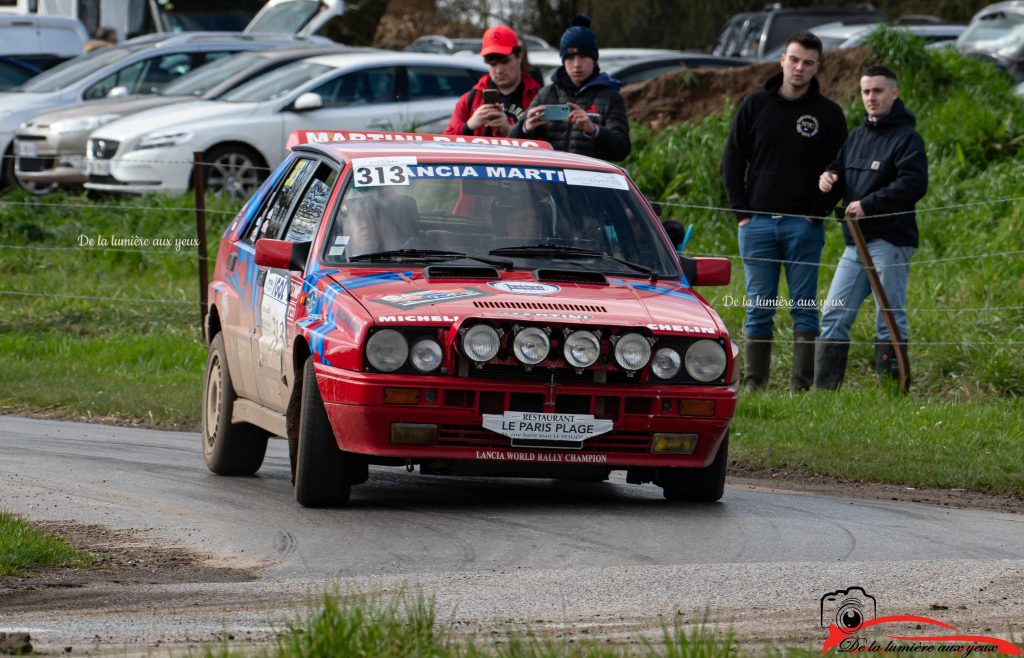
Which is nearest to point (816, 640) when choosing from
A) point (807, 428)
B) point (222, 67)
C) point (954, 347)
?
point (807, 428)

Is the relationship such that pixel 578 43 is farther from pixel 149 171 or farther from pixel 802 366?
pixel 149 171

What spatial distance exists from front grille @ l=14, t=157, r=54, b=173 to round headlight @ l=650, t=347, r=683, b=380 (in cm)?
1423

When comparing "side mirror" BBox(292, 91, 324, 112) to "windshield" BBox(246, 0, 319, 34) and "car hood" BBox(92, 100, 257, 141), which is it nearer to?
"car hood" BBox(92, 100, 257, 141)

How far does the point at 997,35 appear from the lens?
86.9ft

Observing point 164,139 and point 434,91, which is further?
point 434,91

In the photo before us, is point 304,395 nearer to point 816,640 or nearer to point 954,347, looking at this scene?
point 816,640

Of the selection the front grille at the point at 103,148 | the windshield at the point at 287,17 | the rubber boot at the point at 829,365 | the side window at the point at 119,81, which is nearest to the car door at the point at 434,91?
the front grille at the point at 103,148

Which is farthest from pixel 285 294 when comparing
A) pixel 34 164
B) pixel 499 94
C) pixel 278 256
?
pixel 34 164

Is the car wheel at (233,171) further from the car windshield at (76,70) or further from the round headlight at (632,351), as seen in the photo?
the round headlight at (632,351)

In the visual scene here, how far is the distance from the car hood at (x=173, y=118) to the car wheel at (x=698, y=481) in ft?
39.4

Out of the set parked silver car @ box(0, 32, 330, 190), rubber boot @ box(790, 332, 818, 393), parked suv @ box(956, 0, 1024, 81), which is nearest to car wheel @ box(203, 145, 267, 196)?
parked silver car @ box(0, 32, 330, 190)

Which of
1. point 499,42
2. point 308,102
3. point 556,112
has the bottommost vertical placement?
point 308,102

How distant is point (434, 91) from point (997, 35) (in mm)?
9789

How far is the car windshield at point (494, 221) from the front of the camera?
8.43 metres
